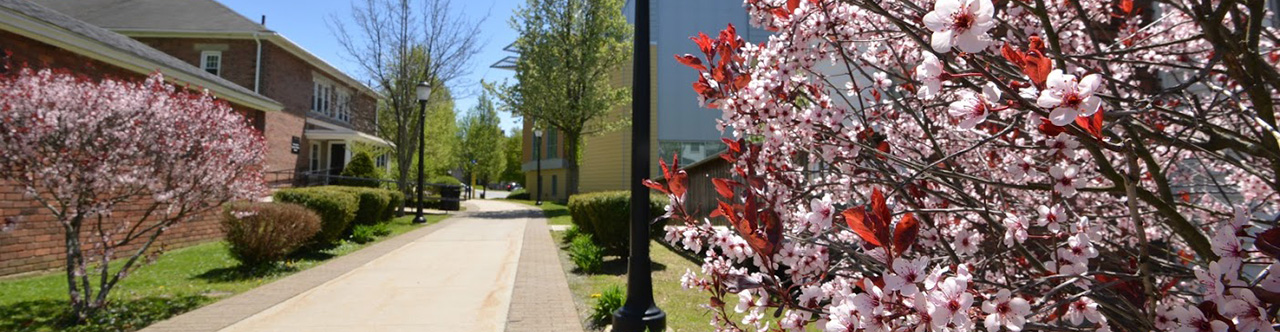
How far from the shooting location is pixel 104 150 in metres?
5.12

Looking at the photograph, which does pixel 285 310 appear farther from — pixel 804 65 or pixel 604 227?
pixel 804 65

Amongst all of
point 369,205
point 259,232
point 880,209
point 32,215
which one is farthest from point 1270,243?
point 369,205

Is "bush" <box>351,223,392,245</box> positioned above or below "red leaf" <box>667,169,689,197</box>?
below

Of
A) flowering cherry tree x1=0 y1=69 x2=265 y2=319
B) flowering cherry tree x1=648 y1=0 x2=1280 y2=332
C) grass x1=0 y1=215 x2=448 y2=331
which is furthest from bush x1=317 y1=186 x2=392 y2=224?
flowering cherry tree x1=648 y1=0 x2=1280 y2=332

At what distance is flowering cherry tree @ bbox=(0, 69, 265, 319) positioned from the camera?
4.89 meters

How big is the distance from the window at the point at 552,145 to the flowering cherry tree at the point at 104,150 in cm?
2803

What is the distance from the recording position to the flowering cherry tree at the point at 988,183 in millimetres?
1290

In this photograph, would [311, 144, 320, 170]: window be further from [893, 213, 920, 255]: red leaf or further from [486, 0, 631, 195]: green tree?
[893, 213, 920, 255]: red leaf

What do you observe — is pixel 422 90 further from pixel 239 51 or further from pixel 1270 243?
pixel 1270 243

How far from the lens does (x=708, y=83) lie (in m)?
2.98

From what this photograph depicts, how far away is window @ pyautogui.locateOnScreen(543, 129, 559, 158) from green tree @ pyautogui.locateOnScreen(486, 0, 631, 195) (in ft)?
38.0

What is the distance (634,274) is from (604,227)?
4.17m

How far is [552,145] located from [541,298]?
29.4 m

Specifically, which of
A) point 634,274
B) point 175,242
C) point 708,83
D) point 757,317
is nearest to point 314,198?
point 175,242
